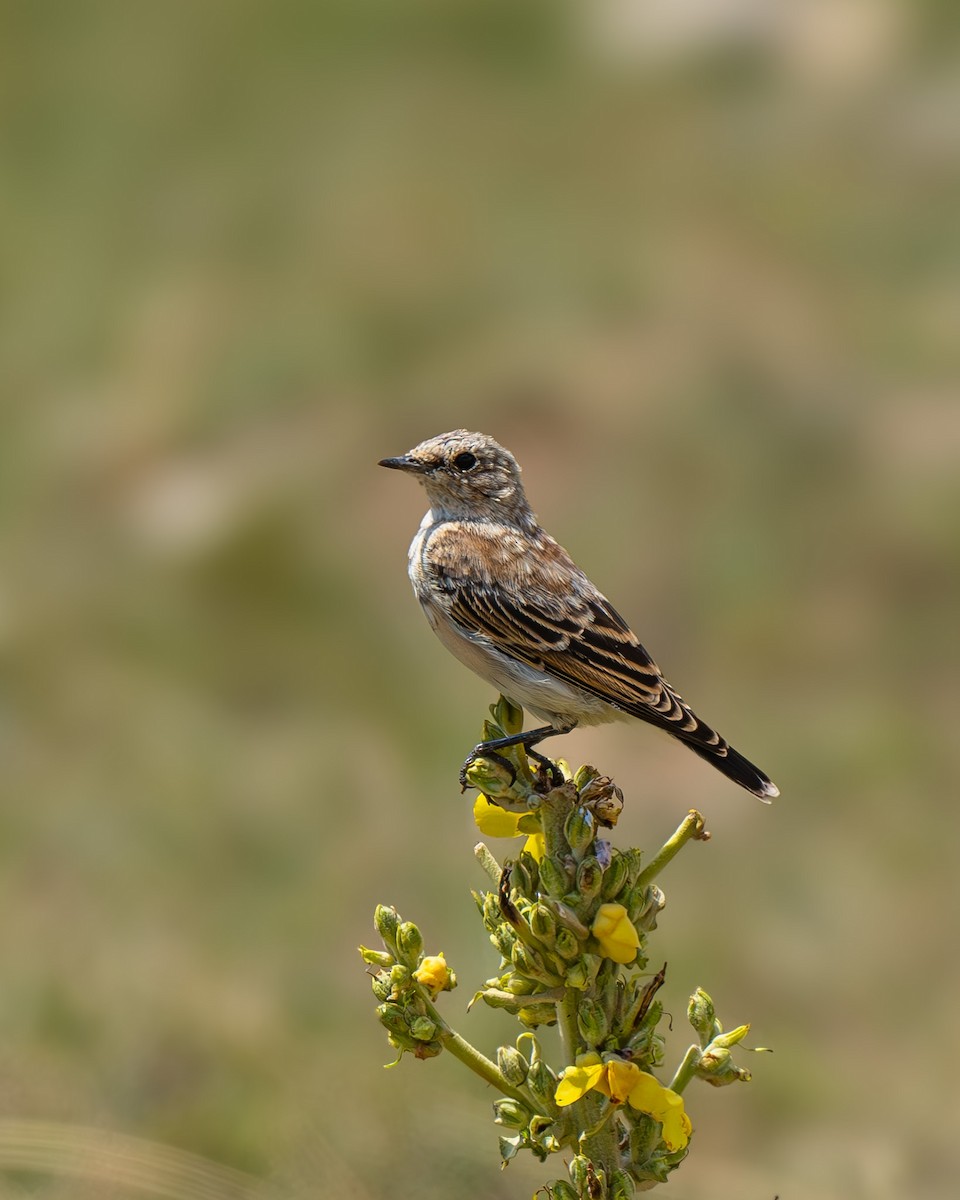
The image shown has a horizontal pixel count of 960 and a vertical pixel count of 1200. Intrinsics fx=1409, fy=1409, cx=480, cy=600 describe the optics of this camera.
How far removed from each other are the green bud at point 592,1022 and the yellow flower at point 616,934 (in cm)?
6

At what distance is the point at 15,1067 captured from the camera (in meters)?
3.60

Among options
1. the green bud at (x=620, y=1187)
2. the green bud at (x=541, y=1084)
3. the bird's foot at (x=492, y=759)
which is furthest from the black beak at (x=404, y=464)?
the green bud at (x=620, y=1187)

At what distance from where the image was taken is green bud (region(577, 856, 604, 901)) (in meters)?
1.54

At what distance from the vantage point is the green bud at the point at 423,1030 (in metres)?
1.57

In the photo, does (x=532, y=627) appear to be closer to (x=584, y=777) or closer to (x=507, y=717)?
(x=507, y=717)

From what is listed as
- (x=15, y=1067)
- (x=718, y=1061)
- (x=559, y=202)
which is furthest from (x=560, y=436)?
(x=718, y=1061)

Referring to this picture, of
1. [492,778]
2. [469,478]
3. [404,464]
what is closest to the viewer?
[492,778]

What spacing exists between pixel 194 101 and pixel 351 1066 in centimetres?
549

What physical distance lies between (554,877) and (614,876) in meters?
0.07

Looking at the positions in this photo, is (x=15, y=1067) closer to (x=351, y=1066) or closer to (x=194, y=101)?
(x=351, y=1066)

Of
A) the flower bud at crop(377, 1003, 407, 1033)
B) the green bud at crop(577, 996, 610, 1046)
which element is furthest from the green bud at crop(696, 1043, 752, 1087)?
the flower bud at crop(377, 1003, 407, 1033)

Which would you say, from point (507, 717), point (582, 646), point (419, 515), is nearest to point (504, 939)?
point (507, 717)

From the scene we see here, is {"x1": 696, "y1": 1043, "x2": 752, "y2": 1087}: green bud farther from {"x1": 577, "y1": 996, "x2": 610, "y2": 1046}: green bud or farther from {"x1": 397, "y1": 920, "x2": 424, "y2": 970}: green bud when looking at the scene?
{"x1": 397, "y1": 920, "x2": 424, "y2": 970}: green bud

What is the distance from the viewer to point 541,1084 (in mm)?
1562
